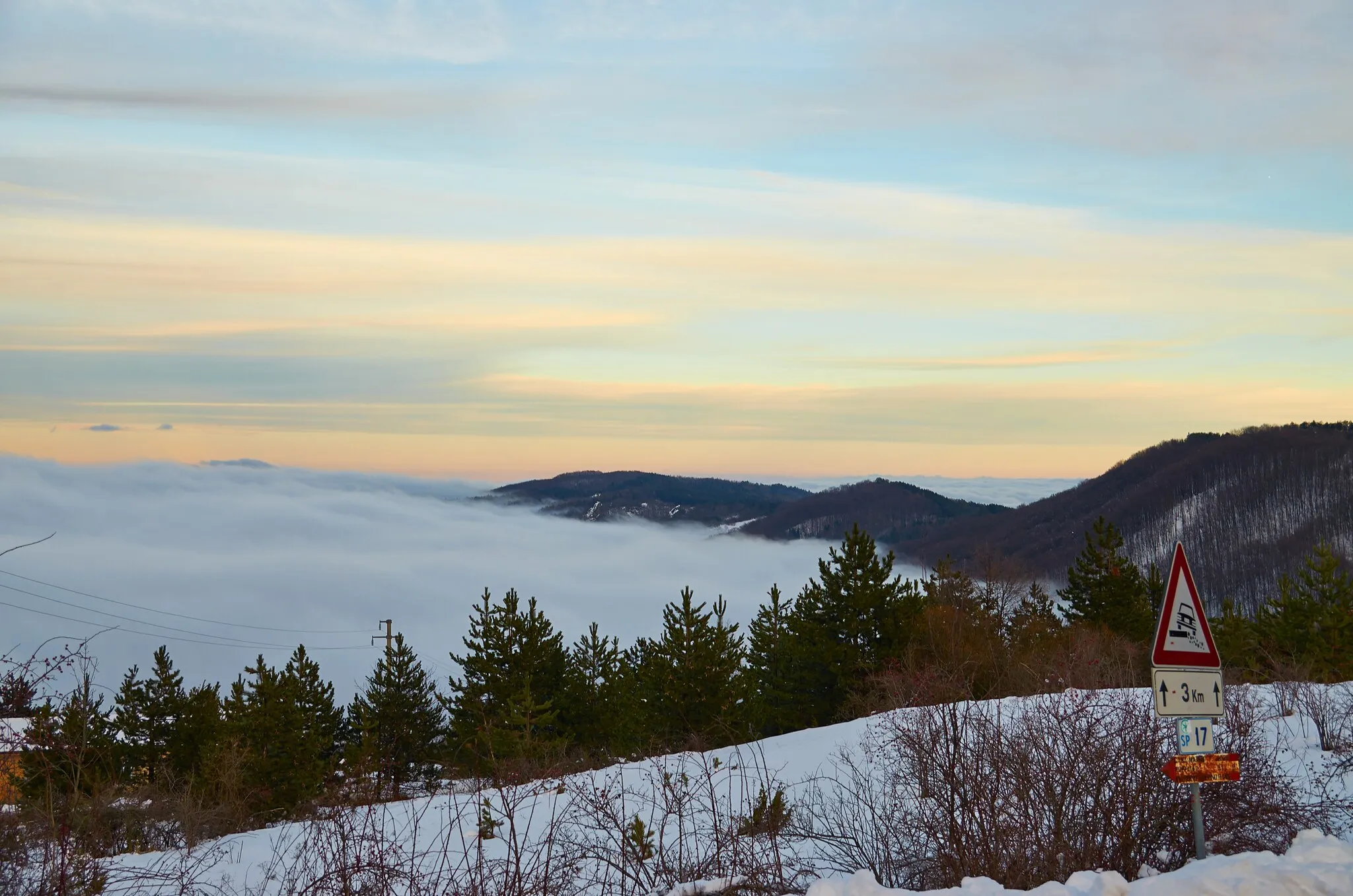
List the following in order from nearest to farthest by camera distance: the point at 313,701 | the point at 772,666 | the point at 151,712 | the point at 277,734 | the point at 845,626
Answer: the point at 845,626 < the point at 277,734 < the point at 772,666 < the point at 151,712 < the point at 313,701

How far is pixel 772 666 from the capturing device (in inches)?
2103

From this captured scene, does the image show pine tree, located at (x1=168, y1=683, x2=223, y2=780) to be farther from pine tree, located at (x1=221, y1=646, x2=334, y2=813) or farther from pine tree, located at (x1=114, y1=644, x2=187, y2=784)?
pine tree, located at (x1=221, y1=646, x2=334, y2=813)

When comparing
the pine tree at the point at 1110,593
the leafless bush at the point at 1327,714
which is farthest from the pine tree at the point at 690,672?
the leafless bush at the point at 1327,714

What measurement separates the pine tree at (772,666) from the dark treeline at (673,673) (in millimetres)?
150

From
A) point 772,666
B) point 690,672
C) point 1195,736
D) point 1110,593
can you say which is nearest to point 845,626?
point 690,672

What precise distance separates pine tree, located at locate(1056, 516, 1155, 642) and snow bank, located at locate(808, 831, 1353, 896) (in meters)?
45.8

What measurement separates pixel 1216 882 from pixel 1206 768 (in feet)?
3.28

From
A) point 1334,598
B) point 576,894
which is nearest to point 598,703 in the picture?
point 1334,598

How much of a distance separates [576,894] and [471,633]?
4380cm

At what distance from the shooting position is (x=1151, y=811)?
9.38m

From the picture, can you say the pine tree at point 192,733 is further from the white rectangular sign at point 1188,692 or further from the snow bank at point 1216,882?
the white rectangular sign at point 1188,692

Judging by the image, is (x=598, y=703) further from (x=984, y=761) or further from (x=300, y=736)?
(x=984, y=761)

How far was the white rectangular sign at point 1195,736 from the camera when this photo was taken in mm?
7496

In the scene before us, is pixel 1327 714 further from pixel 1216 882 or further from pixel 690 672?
pixel 690 672
